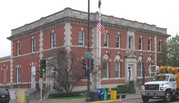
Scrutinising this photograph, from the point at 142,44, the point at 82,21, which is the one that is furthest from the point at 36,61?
the point at 142,44

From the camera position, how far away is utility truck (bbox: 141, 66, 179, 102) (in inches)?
850

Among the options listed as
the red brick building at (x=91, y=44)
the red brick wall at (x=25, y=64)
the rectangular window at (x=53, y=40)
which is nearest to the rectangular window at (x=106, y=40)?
the red brick building at (x=91, y=44)

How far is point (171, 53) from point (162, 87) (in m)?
22.5

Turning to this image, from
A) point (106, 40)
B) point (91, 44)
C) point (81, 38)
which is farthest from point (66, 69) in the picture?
point (106, 40)

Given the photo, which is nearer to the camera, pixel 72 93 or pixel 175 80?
pixel 175 80

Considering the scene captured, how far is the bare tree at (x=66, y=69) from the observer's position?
2839 cm

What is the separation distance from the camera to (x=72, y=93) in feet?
97.2

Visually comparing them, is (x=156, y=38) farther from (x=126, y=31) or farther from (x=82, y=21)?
(x=82, y=21)

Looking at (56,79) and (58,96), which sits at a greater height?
(56,79)

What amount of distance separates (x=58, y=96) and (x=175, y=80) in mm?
13218

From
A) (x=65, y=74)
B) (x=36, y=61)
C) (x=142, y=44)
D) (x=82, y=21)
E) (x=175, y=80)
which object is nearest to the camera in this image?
(x=175, y=80)

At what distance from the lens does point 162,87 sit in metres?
21.5

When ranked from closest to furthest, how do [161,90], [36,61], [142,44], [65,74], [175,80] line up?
[161,90] < [175,80] < [65,74] < [36,61] < [142,44]

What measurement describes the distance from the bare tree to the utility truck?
8.83m
